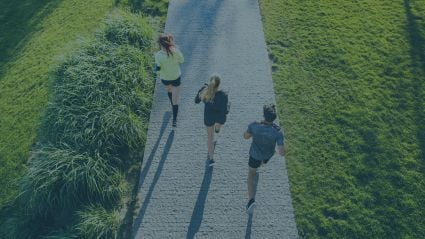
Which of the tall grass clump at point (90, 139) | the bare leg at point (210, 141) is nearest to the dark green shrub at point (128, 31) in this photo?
the tall grass clump at point (90, 139)

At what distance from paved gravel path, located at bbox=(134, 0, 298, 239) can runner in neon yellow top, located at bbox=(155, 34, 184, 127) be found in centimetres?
69

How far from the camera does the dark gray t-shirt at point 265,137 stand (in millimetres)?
5379

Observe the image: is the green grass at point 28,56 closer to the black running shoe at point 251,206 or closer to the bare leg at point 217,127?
the bare leg at point 217,127

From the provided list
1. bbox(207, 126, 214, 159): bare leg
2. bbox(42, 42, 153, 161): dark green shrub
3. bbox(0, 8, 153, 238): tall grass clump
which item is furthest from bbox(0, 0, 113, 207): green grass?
bbox(207, 126, 214, 159): bare leg

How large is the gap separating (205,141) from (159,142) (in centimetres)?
90

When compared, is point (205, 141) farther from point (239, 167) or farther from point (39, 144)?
point (39, 144)

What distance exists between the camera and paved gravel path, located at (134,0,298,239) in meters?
6.10

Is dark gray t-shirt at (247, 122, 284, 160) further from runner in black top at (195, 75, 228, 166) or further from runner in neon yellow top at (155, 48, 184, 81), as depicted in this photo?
runner in neon yellow top at (155, 48, 184, 81)

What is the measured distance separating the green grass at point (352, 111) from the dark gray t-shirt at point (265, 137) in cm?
129

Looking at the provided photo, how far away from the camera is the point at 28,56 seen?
973cm

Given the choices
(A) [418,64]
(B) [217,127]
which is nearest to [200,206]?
(B) [217,127]

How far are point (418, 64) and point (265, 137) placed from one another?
5230mm

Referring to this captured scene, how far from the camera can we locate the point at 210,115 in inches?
243

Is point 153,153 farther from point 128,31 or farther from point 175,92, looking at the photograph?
point 128,31
